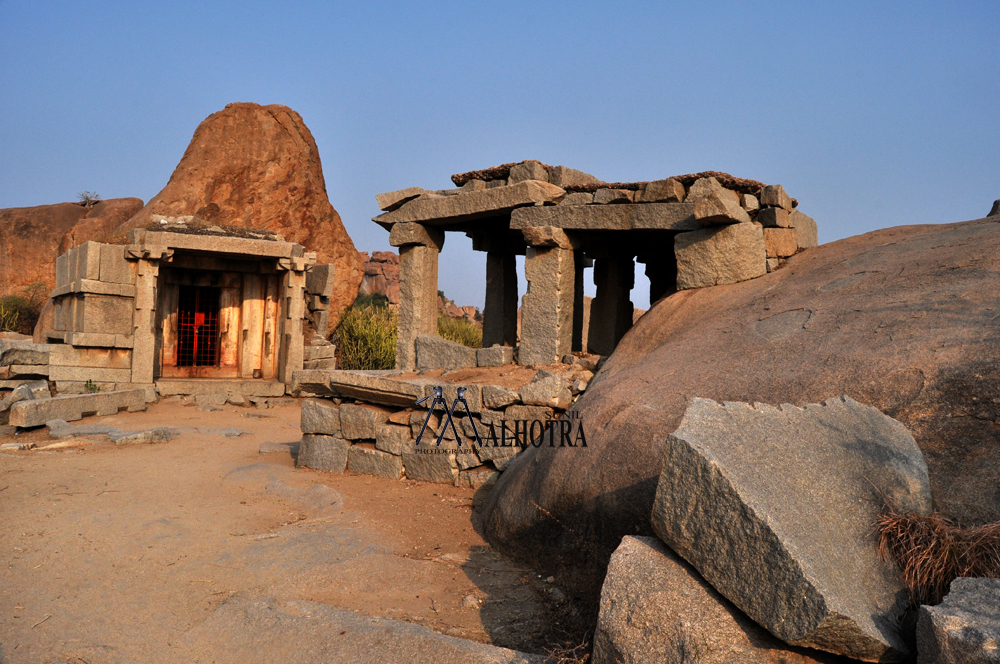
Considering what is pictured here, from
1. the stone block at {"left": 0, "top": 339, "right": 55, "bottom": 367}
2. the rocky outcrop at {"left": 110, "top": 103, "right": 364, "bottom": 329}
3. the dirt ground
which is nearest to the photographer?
the dirt ground

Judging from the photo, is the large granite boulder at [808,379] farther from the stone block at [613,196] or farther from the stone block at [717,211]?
the stone block at [613,196]

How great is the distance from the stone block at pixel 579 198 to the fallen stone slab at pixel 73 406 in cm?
754

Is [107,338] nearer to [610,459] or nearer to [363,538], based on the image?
[363,538]

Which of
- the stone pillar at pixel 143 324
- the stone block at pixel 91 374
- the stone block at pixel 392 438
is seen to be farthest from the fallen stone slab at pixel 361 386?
the stone block at pixel 91 374

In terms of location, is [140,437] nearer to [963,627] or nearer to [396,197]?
[396,197]

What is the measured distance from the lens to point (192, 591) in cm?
392

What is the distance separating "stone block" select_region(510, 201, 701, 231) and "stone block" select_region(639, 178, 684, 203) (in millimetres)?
61

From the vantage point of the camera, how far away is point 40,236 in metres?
20.9

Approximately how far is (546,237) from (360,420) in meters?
2.72

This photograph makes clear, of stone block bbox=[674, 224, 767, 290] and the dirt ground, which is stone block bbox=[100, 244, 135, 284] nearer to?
the dirt ground

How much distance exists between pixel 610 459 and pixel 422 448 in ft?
9.86

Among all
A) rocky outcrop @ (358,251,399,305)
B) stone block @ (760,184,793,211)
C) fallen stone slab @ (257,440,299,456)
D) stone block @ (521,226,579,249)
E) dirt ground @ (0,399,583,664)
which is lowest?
dirt ground @ (0,399,583,664)

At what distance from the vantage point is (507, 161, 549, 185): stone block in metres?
7.70

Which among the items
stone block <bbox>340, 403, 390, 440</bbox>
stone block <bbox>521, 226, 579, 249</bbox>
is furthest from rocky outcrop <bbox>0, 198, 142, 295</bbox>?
stone block <bbox>521, 226, 579, 249</bbox>
